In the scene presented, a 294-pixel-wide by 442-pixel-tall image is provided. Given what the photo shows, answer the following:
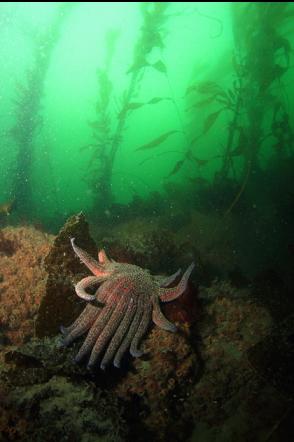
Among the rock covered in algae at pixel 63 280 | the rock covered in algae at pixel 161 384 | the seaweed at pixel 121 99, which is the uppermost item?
the seaweed at pixel 121 99

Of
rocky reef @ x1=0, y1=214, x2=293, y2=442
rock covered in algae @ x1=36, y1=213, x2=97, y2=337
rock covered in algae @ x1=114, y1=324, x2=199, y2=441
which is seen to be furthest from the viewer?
rock covered in algae @ x1=36, y1=213, x2=97, y2=337

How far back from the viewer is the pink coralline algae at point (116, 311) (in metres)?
3.20

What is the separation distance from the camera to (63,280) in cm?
371

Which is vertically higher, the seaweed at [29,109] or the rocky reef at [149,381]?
the seaweed at [29,109]

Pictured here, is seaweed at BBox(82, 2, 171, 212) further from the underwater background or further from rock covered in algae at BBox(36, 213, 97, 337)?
rock covered in algae at BBox(36, 213, 97, 337)

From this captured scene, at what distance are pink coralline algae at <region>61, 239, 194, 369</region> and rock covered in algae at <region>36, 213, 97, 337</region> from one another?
29 cm

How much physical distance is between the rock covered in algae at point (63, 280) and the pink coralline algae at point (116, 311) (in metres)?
0.29

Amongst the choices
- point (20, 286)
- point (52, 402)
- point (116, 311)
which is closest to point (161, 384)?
point (116, 311)

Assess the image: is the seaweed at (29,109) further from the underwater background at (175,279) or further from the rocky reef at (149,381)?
the rocky reef at (149,381)

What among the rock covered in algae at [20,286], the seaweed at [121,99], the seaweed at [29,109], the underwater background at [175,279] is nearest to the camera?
the underwater background at [175,279]

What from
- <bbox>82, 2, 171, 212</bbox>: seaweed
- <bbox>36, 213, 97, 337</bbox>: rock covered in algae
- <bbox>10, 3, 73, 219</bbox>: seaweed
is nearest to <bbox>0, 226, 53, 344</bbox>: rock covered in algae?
<bbox>36, 213, 97, 337</bbox>: rock covered in algae

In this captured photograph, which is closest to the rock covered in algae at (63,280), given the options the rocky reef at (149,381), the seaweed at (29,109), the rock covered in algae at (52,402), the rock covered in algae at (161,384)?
the rocky reef at (149,381)

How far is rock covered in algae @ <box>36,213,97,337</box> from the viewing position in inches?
139

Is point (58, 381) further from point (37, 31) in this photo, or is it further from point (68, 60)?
point (68, 60)
